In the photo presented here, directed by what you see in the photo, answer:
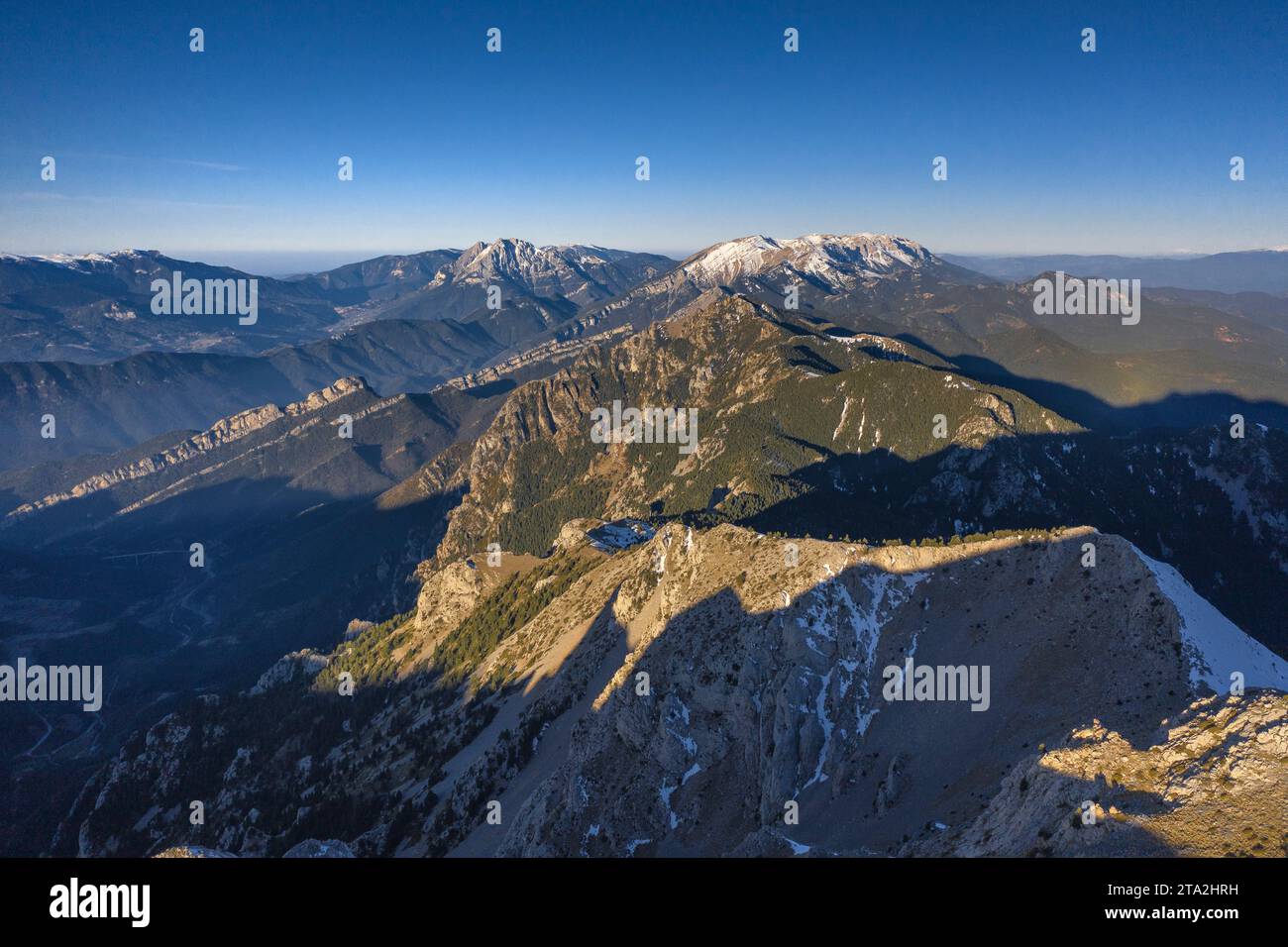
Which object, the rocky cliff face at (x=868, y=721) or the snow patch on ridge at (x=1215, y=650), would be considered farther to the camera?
the snow patch on ridge at (x=1215, y=650)

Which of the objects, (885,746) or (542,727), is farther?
(542,727)

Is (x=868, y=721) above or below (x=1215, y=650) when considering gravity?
below

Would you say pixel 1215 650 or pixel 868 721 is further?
pixel 868 721

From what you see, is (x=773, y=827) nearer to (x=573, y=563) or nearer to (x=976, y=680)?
(x=976, y=680)

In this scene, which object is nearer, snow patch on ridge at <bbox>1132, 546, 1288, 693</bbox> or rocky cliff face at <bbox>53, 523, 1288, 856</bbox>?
rocky cliff face at <bbox>53, 523, 1288, 856</bbox>
